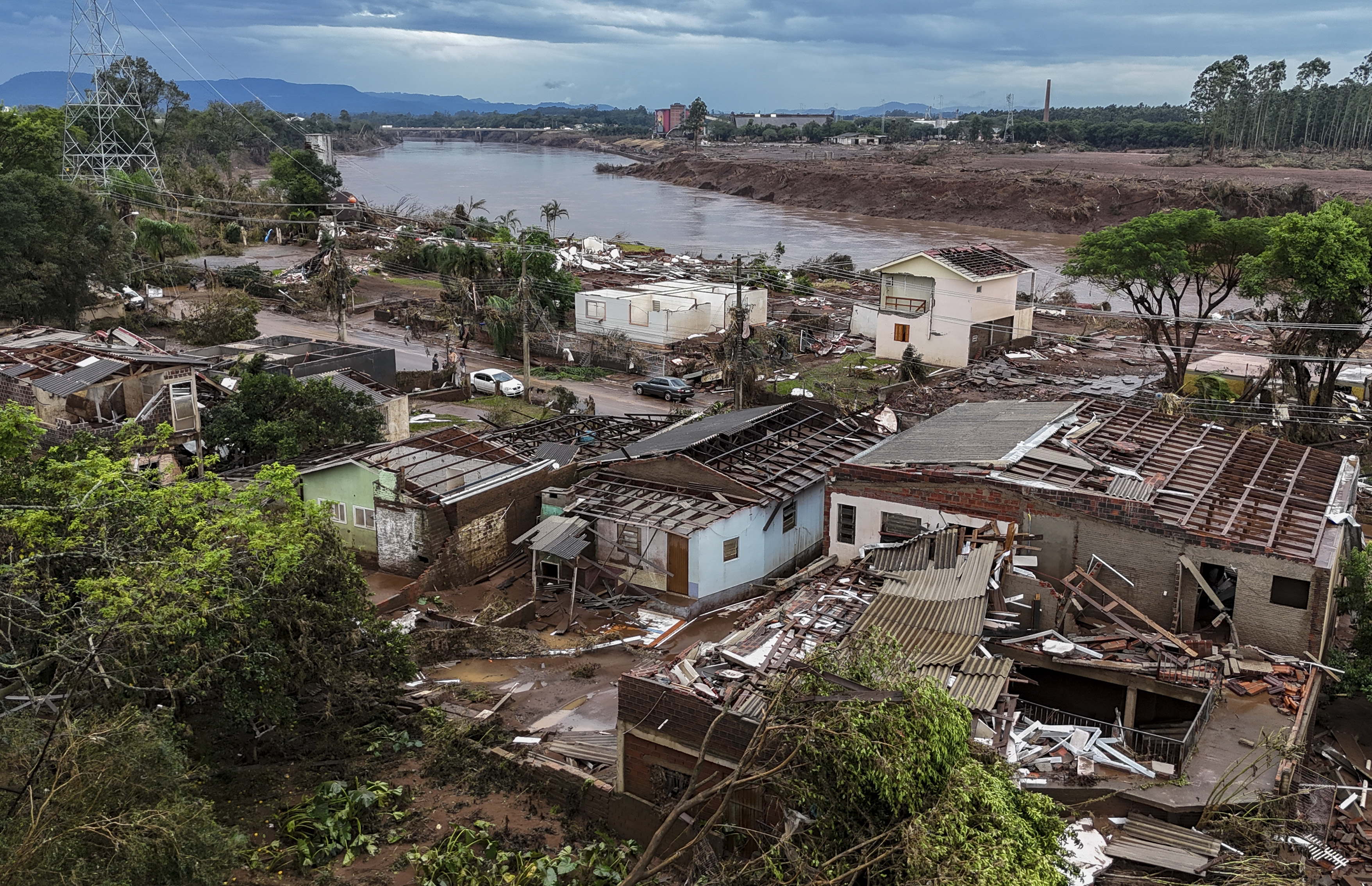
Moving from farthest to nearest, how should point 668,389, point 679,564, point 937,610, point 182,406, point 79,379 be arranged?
point 668,389
point 182,406
point 79,379
point 679,564
point 937,610

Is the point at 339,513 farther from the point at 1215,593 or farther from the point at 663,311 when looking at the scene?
the point at 663,311

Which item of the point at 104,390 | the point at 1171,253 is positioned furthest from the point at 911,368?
the point at 104,390

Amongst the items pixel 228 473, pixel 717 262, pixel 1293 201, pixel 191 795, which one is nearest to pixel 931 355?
pixel 717 262

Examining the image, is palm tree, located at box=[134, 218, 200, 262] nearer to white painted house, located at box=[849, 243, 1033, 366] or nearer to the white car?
the white car

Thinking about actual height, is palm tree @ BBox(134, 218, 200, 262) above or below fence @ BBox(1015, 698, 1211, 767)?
above

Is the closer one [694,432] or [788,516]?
[788,516]

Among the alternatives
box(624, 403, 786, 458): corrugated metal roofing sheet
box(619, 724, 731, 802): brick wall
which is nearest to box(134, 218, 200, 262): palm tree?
box(624, 403, 786, 458): corrugated metal roofing sheet
